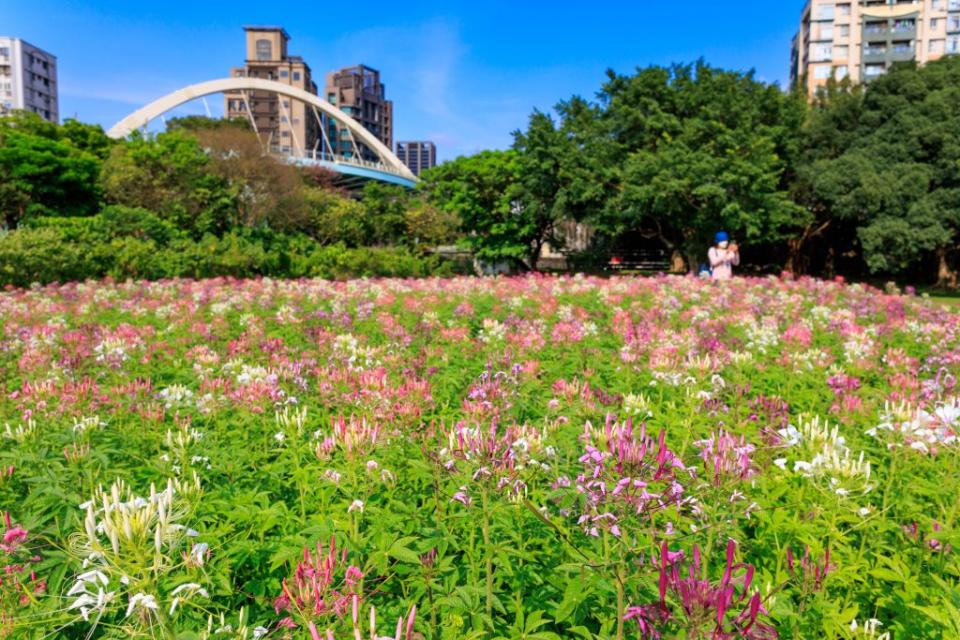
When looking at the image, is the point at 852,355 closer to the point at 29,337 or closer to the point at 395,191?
the point at 29,337

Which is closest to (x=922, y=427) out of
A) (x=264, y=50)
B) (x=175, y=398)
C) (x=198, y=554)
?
(x=198, y=554)

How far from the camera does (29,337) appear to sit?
231 inches

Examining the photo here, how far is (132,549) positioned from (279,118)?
117755 mm

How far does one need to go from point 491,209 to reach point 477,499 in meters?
26.8

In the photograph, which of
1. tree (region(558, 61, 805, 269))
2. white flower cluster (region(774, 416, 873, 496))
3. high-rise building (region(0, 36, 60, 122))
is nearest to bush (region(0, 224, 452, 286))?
tree (region(558, 61, 805, 269))

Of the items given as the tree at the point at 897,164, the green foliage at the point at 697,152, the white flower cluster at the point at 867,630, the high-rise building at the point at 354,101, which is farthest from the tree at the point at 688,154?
the high-rise building at the point at 354,101

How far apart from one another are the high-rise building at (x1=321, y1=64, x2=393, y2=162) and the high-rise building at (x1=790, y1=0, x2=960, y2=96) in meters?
88.0

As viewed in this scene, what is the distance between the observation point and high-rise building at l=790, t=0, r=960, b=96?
58.7m

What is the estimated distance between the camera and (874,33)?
2355 inches

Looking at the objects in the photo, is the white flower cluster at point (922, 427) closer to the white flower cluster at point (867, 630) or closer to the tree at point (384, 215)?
the white flower cluster at point (867, 630)

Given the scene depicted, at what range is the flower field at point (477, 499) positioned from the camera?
154cm

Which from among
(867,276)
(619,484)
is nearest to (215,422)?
(619,484)

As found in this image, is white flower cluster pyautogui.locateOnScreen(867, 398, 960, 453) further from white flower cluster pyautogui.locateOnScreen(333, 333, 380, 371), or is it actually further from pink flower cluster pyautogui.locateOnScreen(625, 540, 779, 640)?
white flower cluster pyautogui.locateOnScreen(333, 333, 380, 371)

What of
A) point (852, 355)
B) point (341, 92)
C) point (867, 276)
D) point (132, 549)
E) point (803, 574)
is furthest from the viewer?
point (341, 92)
